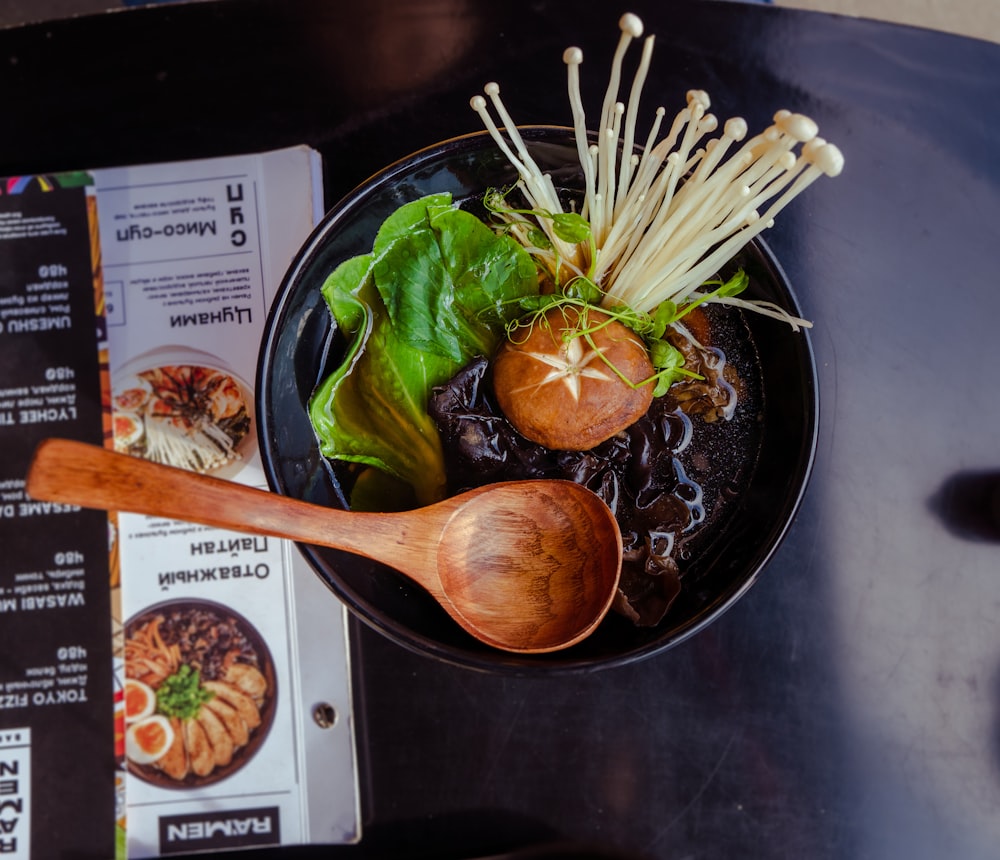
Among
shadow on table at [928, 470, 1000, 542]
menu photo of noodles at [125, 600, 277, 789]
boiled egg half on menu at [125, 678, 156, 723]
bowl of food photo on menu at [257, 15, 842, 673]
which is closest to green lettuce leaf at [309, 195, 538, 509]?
bowl of food photo on menu at [257, 15, 842, 673]

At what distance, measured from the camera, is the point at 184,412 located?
1.21 metres

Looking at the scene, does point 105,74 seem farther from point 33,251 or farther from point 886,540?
point 886,540

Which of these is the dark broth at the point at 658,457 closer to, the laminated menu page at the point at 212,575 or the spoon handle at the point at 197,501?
the spoon handle at the point at 197,501

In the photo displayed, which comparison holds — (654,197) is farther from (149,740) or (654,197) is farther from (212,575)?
(149,740)

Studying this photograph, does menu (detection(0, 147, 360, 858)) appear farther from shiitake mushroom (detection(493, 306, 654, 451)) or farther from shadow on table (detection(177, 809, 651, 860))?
shiitake mushroom (detection(493, 306, 654, 451))

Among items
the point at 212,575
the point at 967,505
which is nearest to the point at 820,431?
the point at 967,505

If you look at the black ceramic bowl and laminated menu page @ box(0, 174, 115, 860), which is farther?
laminated menu page @ box(0, 174, 115, 860)

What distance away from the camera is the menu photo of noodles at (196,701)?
3.89 ft

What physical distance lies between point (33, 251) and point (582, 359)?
89 centimetres

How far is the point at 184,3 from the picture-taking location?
1.17 m

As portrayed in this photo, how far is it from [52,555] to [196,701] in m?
0.32

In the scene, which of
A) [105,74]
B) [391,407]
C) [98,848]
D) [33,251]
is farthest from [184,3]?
[98,848]

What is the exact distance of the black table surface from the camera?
117 centimetres

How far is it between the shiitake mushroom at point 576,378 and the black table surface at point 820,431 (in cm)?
36
